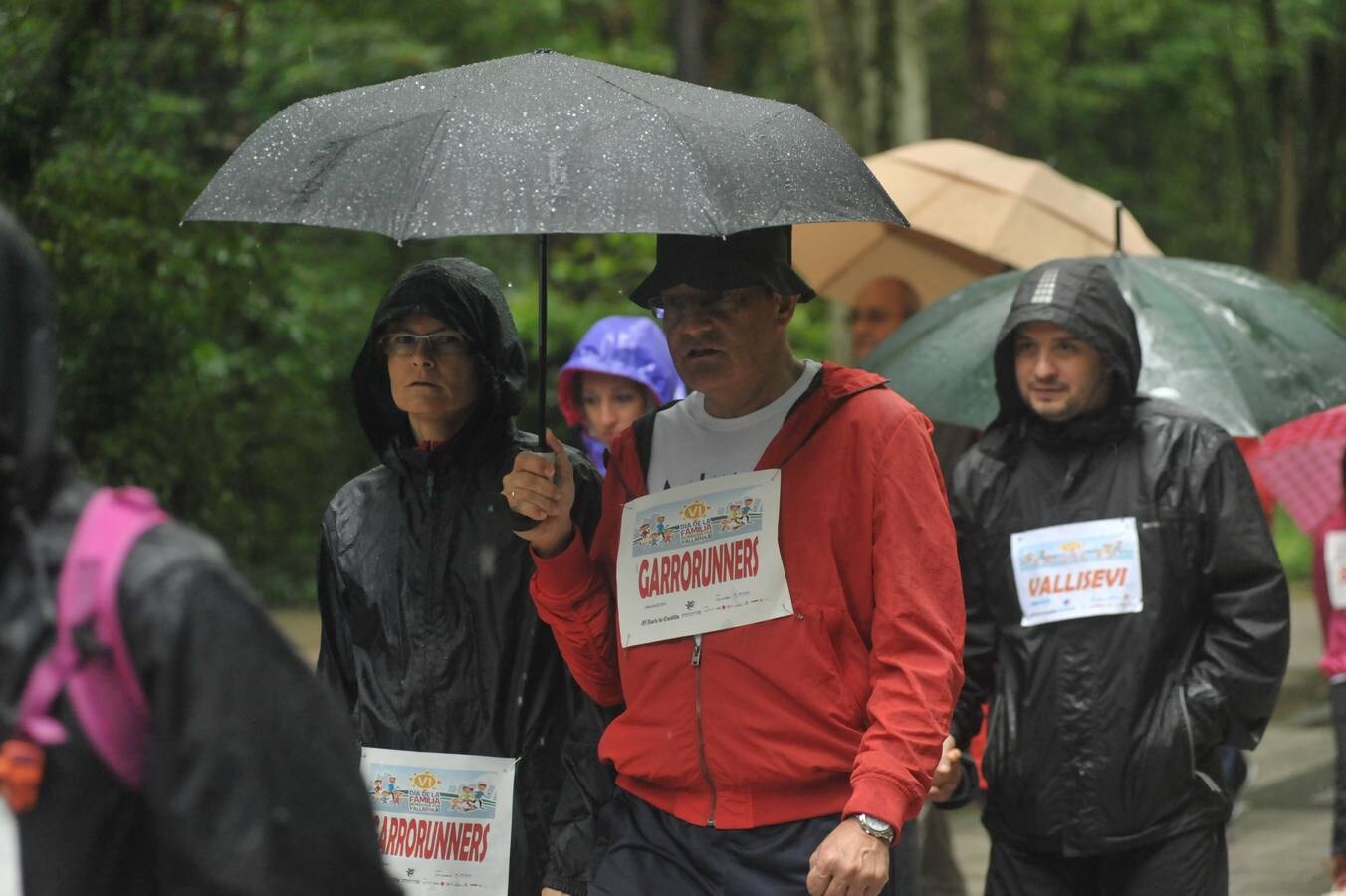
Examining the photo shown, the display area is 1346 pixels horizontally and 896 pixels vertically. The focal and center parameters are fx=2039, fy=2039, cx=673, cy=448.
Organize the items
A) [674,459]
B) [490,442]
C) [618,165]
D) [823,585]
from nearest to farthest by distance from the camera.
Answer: [618,165] < [823,585] < [674,459] < [490,442]

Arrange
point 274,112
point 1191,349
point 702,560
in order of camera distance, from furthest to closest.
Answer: point 274,112
point 1191,349
point 702,560

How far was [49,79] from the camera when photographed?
812 centimetres

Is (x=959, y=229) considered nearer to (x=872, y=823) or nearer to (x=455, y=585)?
(x=455, y=585)

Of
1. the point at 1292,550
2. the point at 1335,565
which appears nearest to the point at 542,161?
the point at 1335,565

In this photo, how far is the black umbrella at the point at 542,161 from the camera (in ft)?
11.3

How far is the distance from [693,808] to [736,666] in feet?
0.94

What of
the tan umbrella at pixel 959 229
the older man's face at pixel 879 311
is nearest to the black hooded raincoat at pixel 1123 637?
the older man's face at pixel 879 311

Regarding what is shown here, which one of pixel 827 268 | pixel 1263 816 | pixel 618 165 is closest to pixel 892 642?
pixel 618 165

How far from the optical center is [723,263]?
394 cm

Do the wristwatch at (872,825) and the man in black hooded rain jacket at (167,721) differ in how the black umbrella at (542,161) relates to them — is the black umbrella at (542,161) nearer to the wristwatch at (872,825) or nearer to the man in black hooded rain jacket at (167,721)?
the wristwatch at (872,825)

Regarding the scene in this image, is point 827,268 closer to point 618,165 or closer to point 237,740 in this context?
point 618,165

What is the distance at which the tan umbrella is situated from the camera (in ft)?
26.1

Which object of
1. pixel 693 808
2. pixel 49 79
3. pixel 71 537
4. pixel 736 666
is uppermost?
pixel 49 79

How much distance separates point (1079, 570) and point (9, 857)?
3.09m
